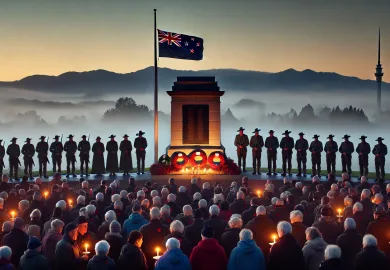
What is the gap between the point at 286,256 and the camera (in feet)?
30.5

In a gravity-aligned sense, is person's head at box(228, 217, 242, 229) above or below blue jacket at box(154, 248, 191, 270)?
above

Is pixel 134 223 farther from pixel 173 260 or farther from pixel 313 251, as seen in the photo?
pixel 313 251

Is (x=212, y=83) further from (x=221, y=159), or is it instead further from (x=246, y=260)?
(x=246, y=260)

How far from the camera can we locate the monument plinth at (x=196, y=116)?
28125mm

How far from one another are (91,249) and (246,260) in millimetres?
3483

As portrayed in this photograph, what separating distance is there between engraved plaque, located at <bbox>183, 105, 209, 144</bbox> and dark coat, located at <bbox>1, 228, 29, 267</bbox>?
1802 centimetres

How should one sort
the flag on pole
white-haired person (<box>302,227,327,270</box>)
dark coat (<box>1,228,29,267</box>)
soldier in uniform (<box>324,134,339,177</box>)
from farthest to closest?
the flag on pole
soldier in uniform (<box>324,134,339,177</box>)
dark coat (<box>1,228,29,267</box>)
white-haired person (<box>302,227,327,270</box>)

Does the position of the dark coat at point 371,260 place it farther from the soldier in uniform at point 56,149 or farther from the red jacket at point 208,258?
the soldier in uniform at point 56,149

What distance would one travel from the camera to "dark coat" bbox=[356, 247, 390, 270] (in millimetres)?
8982

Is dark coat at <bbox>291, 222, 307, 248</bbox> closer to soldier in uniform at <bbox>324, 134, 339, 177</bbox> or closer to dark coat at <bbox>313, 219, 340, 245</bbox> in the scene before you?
dark coat at <bbox>313, 219, 340, 245</bbox>

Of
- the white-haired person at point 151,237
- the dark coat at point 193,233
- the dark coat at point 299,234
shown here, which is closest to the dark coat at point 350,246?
the dark coat at point 299,234

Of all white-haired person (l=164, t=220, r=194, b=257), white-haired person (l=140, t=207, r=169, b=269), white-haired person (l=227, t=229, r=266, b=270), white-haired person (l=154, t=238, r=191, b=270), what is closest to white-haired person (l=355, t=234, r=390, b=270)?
white-haired person (l=227, t=229, r=266, b=270)

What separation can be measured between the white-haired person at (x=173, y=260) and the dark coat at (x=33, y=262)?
1.95 meters

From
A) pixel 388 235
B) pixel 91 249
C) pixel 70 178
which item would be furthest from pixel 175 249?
pixel 70 178
